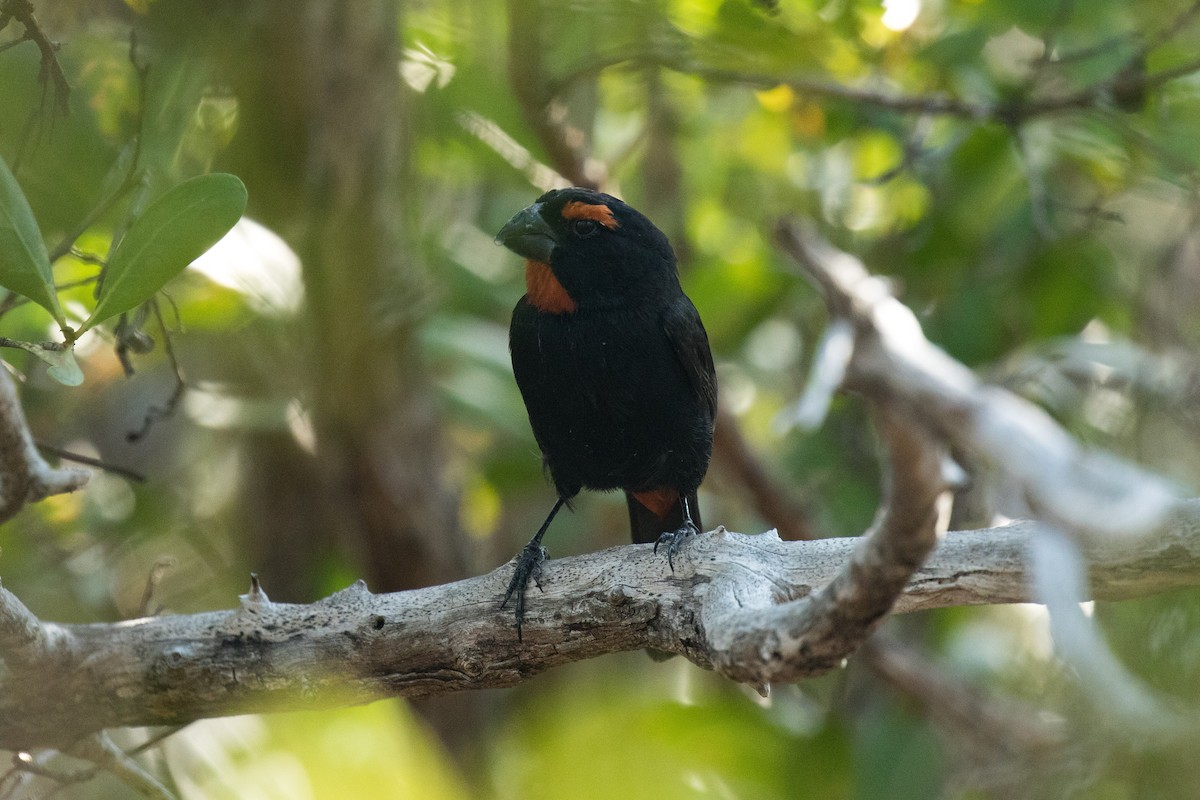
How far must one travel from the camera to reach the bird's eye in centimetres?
364

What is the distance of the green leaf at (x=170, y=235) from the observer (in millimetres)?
2131

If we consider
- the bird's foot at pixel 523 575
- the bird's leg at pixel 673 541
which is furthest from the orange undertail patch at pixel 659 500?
the bird's foot at pixel 523 575

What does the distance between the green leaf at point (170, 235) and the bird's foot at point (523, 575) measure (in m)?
1.14

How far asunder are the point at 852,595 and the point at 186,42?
7.56 feet

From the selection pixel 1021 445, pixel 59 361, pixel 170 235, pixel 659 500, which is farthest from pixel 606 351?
pixel 1021 445

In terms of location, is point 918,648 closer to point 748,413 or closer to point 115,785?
point 748,413

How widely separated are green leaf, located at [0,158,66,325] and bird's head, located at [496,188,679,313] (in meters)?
1.67

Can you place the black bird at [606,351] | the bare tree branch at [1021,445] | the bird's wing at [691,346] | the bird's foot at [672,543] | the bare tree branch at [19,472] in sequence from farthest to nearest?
the bird's wing at [691,346] → the black bird at [606,351] → the bird's foot at [672,543] → the bare tree branch at [19,472] → the bare tree branch at [1021,445]

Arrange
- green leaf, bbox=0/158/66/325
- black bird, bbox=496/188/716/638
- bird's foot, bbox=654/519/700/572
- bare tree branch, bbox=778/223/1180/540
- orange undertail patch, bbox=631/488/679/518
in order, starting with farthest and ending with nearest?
orange undertail patch, bbox=631/488/679/518 → black bird, bbox=496/188/716/638 → bird's foot, bbox=654/519/700/572 → green leaf, bbox=0/158/66/325 → bare tree branch, bbox=778/223/1180/540

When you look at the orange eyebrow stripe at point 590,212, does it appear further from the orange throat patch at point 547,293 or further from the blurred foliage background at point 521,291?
the blurred foliage background at point 521,291

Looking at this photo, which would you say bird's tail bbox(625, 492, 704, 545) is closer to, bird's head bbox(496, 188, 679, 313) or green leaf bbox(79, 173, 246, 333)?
bird's head bbox(496, 188, 679, 313)

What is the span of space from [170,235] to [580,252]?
5.44ft

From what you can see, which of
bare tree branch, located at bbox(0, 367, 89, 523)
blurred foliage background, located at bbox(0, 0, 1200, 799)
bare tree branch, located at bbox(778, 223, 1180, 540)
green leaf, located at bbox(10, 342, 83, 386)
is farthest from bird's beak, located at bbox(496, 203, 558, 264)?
bare tree branch, located at bbox(778, 223, 1180, 540)

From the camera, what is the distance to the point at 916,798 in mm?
4168
